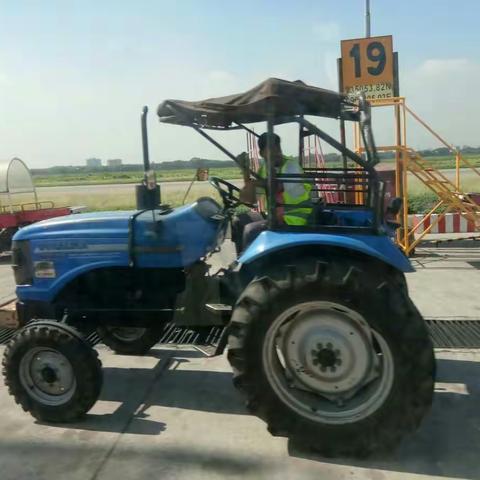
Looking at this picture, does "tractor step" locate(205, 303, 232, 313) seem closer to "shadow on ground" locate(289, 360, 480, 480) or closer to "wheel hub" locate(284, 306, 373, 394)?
"wheel hub" locate(284, 306, 373, 394)

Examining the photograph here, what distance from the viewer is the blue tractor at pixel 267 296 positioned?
329cm

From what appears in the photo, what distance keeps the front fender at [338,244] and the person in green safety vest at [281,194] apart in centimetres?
24

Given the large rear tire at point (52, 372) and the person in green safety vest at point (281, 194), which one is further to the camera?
the large rear tire at point (52, 372)

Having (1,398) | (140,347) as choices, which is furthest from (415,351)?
(1,398)

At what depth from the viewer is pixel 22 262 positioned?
4.47m

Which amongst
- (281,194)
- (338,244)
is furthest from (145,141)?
(338,244)

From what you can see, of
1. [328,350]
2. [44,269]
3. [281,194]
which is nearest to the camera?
[328,350]

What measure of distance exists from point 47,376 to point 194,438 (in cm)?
117

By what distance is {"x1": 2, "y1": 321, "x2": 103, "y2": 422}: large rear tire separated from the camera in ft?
12.8

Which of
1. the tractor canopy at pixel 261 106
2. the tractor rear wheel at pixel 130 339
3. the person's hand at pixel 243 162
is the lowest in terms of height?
the tractor rear wheel at pixel 130 339

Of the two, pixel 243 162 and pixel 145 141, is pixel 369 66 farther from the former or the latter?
pixel 145 141

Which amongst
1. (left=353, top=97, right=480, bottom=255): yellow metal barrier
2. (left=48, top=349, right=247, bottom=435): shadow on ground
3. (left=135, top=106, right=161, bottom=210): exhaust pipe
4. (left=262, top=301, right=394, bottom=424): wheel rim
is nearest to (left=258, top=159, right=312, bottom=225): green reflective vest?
(left=262, top=301, right=394, bottom=424): wheel rim

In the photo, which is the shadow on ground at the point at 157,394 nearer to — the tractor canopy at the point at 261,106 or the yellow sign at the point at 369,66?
the tractor canopy at the point at 261,106

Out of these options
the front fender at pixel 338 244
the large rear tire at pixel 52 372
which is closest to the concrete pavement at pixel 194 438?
the large rear tire at pixel 52 372
